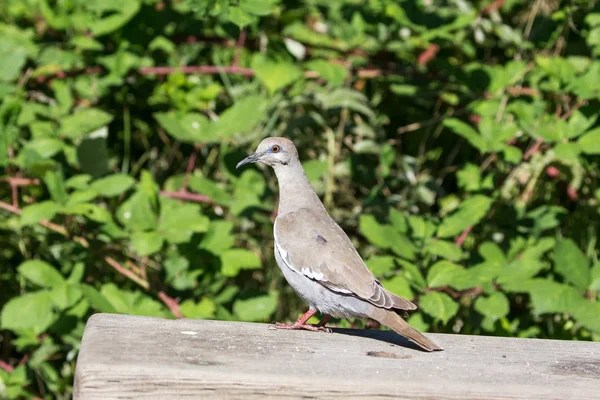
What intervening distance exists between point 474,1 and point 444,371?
12.5 feet

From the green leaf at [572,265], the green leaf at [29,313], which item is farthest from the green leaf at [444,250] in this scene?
the green leaf at [29,313]

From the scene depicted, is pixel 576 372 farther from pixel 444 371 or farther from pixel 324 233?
pixel 324 233

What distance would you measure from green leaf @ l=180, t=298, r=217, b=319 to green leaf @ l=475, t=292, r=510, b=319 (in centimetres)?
128

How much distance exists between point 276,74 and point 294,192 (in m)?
1.12

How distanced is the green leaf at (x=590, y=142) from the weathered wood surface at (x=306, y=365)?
144cm

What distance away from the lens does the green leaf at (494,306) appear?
4.28 m

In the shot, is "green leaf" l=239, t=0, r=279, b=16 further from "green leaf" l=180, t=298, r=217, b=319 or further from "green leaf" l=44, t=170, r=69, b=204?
"green leaf" l=180, t=298, r=217, b=319

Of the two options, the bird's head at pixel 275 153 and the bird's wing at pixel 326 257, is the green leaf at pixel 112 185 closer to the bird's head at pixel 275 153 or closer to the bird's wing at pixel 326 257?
the bird's head at pixel 275 153

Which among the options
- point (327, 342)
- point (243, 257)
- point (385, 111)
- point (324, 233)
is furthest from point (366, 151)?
point (327, 342)

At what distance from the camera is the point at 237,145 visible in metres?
5.64

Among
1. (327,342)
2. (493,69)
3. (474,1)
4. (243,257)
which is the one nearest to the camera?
(327,342)

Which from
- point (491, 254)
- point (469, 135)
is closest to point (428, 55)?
point (469, 135)

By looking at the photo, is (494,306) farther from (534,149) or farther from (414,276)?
(534,149)

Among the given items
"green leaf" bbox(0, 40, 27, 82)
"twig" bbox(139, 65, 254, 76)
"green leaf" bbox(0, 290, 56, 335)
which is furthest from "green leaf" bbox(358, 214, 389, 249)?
"green leaf" bbox(0, 40, 27, 82)
